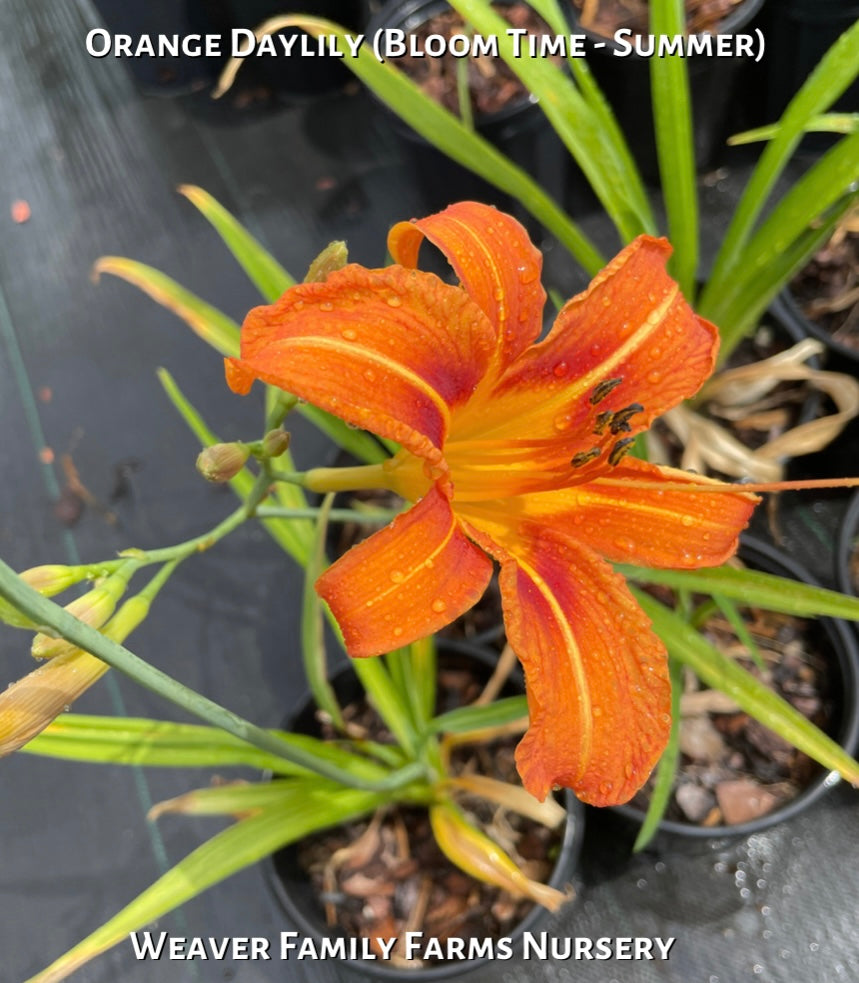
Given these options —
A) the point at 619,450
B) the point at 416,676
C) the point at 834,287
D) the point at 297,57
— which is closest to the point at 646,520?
the point at 619,450

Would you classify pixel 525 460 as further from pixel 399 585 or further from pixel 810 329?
pixel 810 329

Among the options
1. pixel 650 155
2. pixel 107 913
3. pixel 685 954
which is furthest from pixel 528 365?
pixel 650 155

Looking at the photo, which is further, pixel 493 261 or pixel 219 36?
pixel 219 36

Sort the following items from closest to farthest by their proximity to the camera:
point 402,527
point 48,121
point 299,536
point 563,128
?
1. point 402,527
2. point 563,128
3. point 299,536
4. point 48,121

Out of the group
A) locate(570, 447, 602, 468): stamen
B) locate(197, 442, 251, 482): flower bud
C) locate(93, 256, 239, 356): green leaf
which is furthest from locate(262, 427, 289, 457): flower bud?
locate(93, 256, 239, 356): green leaf

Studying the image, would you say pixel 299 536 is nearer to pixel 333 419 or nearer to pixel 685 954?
pixel 333 419

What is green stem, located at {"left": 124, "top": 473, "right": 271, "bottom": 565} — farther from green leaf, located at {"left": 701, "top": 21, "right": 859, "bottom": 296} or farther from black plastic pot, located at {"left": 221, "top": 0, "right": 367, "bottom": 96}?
black plastic pot, located at {"left": 221, "top": 0, "right": 367, "bottom": 96}
